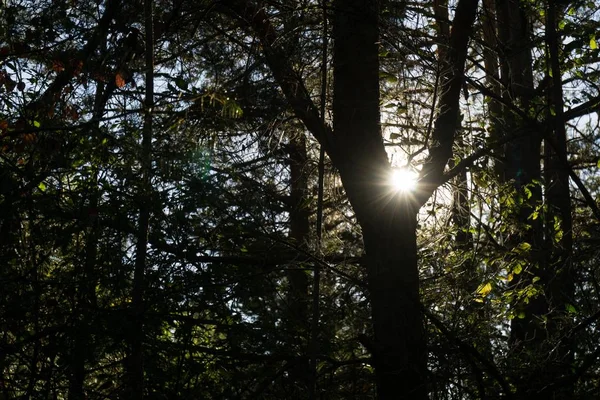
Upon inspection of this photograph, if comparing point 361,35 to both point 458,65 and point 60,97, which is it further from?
point 60,97

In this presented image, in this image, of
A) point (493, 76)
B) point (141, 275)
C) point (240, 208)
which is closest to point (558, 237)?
point (493, 76)

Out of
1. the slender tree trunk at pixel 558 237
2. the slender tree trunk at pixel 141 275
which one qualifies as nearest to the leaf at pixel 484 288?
the slender tree trunk at pixel 558 237

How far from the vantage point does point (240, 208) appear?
198 inches

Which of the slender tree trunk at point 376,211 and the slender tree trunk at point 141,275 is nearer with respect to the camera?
the slender tree trunk at point 141,275

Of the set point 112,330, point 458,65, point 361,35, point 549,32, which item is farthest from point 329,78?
point 112,330

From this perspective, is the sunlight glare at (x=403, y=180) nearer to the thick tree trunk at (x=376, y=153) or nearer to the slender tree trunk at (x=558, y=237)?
the thick tree trunk at (x=376, y=153)

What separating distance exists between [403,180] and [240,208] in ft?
3.62

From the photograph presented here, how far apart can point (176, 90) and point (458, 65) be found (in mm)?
1868

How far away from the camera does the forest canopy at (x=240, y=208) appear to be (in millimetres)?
4461

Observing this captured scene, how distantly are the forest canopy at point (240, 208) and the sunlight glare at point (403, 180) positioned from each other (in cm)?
2

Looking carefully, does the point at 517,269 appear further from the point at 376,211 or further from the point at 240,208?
the point at 240,208

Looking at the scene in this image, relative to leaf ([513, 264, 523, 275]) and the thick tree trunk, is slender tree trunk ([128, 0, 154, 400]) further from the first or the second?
leaf ([513, 264, 523, 275])

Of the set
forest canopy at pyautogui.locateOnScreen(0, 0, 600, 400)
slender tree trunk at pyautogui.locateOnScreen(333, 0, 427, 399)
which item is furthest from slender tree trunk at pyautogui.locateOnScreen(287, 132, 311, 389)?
slender tree trunk at pyautogui.locateOnScreen(333, 0, 427, 399)

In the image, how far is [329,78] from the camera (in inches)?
227
